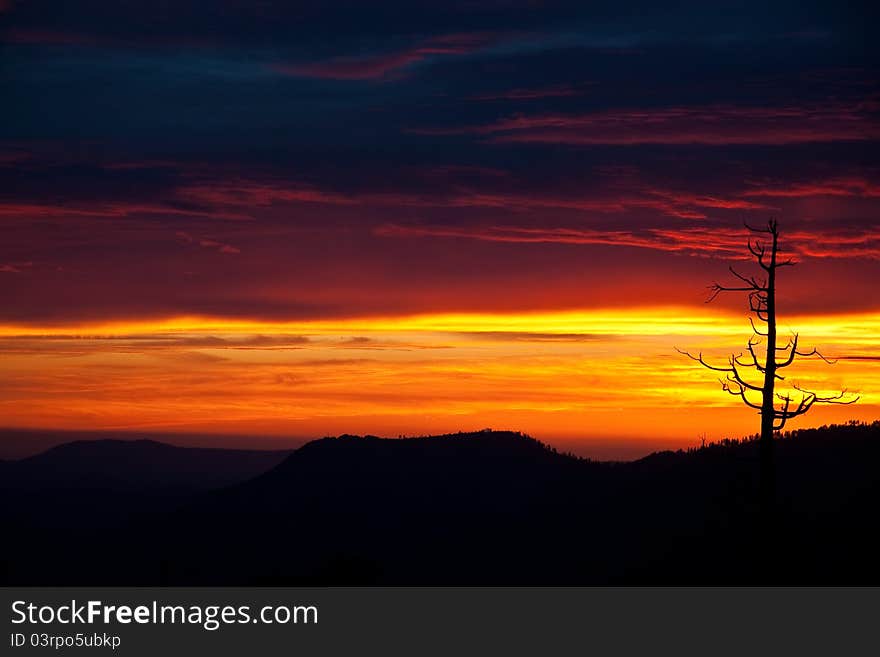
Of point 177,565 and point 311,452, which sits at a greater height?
point 311,452

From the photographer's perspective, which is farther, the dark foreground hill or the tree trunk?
the dark foreground hill

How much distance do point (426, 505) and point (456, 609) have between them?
251 feet

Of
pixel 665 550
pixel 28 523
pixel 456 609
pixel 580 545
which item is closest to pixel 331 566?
pixel 580 545

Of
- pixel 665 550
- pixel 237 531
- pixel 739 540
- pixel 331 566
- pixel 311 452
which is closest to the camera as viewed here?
pixel 739 540

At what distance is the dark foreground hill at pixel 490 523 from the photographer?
5288cm

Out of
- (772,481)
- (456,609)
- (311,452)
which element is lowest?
(456,609)

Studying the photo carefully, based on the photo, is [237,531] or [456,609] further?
[237,531]

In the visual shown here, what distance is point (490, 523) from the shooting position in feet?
325

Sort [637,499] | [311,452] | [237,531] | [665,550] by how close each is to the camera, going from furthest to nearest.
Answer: [311,452] < [237,531] < [637,499] < [665,550]

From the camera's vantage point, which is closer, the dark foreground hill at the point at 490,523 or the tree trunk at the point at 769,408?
the tree trunk at the point at 769,408

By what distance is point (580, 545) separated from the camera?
7569 cm

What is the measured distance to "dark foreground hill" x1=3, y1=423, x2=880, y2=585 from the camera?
173ft

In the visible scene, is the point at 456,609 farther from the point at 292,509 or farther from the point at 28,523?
the point at 28,523

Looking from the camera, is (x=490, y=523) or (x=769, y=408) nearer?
(x=769, y=408)
